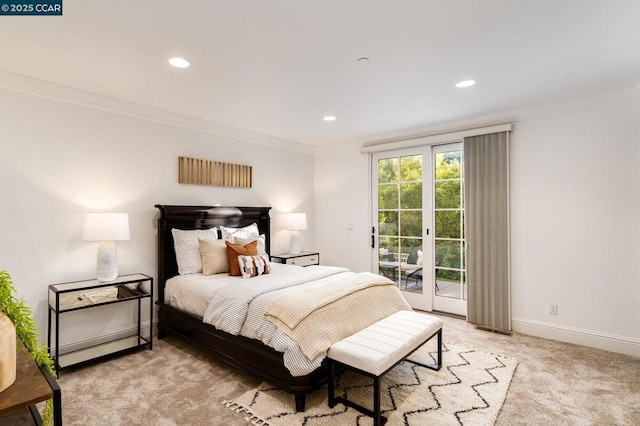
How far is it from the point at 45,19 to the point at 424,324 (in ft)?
10.5

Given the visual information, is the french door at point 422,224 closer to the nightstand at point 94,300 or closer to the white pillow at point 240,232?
the white pillow at point 240,232

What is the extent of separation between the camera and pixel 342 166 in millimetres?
5223

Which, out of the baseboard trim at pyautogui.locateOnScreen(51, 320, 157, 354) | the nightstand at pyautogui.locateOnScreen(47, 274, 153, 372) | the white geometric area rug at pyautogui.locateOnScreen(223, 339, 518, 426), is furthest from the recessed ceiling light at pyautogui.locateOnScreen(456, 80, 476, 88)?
the baseboard trim at pyautogui.locateOnScreen(51, 320, 157, 354)

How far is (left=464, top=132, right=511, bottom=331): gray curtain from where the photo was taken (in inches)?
145

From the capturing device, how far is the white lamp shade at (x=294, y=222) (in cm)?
481

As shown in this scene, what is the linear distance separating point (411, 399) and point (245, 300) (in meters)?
1.40

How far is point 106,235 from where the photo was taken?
9.47 feet

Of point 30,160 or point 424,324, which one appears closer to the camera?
point 424,324

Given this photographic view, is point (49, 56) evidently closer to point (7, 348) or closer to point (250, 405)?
point (7, 348)

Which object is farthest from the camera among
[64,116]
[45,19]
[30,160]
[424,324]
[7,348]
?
[64,116]

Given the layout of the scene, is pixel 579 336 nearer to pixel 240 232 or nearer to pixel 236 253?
pixel 236 253

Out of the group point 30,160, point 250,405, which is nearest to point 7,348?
point 250,405

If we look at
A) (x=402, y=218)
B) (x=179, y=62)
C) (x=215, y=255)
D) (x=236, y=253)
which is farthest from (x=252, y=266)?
(x=402, y=218)

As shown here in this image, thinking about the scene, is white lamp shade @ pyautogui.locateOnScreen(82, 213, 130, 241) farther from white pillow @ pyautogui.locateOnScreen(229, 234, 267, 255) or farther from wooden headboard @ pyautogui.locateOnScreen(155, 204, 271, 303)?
white pillow @ pyautogui.locateOnScreen(229, 234, 267, 255)
